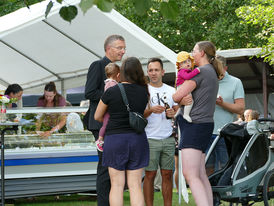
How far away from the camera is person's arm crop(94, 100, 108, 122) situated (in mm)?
5133

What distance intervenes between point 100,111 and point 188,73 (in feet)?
2.84

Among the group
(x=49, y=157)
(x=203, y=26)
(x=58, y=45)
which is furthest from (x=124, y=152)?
(x=203, y=26)

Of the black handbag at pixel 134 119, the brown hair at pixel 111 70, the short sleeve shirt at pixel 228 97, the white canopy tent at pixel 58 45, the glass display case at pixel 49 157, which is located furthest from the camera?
the white canopy tent at pixel 58 45

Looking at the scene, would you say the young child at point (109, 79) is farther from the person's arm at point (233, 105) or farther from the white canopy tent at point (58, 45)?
the white canopy tent at point (58, 45)

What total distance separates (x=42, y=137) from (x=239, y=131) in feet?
9.25

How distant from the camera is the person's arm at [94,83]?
18.2 feet

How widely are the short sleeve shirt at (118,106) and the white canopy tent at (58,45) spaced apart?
6.91 feet

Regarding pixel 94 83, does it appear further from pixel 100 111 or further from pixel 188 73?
pixel 188 73

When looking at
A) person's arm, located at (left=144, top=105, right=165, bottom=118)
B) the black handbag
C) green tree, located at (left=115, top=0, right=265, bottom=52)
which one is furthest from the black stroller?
green tree, located at (left=115, top=0, right=265, bottom=52)

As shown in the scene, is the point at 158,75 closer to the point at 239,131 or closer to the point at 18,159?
the point at 239,131

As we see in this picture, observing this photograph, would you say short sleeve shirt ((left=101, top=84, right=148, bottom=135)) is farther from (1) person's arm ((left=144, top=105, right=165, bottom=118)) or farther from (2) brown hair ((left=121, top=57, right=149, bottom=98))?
(1) person's arm ((left=144, top=105, right=165, bottom=118))

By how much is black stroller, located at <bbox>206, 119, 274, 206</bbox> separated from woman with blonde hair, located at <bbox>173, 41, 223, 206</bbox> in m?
0.32

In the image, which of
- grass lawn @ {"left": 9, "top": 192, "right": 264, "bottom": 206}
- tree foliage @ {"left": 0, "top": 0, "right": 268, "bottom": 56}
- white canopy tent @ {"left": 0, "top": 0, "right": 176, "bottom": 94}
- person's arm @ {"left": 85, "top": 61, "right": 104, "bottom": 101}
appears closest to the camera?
person's arm @ {"left": 85, "top": 61, "right": 104, "bottom": 101}

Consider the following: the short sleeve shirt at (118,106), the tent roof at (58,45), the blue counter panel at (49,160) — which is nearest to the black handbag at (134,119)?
the short sleeve shirt at (118,106)
